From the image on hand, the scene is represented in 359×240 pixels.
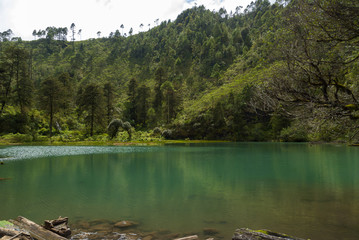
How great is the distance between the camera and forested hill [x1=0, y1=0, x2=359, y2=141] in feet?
29.9

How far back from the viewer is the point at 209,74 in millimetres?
119688

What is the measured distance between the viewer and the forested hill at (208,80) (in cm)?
910

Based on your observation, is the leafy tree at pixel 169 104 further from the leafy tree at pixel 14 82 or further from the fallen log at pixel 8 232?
the fallen log at pixel 8 232

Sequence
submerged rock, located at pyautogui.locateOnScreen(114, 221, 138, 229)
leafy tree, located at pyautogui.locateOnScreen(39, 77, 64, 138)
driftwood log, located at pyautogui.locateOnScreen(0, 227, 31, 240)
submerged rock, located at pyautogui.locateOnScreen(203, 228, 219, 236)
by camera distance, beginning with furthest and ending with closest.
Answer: leafy tree, located at pyautogui.locateOnScreen(39, 77, 64, 138) < submerged rock, located at pyautogui.locateOnScreen(114, 221, 138, 229) < submerged rock, located at pyautogui.locateOnScreen(203, 228, 219, 236) < driftwood log, located at pyautogui.locateOnScreen(0, 227, 31, 240)

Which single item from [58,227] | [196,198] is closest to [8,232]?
[58,227]

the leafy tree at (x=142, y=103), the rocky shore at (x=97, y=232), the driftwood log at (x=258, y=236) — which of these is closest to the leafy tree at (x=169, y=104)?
the leafy tree at (x=142, y=103)

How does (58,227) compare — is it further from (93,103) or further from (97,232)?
(93,103)

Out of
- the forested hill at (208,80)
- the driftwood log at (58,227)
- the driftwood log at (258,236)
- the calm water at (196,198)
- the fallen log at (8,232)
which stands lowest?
the calm water at (196,198)

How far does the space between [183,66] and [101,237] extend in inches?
5106

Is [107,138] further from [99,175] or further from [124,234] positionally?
[124,234]

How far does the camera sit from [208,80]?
379 ft

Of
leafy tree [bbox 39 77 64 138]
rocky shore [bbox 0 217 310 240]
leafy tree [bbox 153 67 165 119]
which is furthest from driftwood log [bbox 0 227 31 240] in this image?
leafy tree [bbox 153 67 165 119]

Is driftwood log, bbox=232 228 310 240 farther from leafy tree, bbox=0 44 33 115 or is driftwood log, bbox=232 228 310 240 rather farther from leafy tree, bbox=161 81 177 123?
leafy tree, bbox=161 81 177 123

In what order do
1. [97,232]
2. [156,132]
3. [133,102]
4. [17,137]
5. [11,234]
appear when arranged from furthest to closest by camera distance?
[133,102], [156,132], [17,137], [97,232], [11,234]
